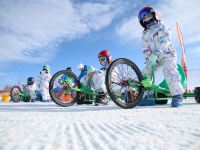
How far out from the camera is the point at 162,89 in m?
4.61

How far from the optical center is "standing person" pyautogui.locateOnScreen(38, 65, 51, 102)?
42.0 feet

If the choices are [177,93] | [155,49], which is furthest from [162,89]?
[155,49]

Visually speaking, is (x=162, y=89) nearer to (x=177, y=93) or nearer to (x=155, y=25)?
(x=177, y=93)

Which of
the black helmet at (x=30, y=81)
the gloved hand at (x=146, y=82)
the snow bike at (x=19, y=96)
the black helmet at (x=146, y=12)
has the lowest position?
the gloved hand at (x=146, y=82)

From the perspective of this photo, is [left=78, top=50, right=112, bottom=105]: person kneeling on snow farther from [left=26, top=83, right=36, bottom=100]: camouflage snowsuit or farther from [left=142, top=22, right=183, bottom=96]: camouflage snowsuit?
[left=26, top=83, right=36, bottom=100]: camouflage snowsuit

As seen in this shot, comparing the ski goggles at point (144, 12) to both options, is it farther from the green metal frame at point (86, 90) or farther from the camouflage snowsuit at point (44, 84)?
the camouflage snowsuit at point (44, 84)

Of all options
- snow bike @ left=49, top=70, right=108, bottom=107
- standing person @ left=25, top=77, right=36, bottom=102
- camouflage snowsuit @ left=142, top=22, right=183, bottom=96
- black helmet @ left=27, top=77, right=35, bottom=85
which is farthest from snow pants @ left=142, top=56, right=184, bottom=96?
black helmet @ left=27, top=77, right=35, bottom=85

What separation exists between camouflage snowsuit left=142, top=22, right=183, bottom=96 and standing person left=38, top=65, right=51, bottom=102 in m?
8.81

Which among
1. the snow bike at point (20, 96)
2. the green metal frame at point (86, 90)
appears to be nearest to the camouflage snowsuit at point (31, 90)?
the snow bike at point (20, 96)

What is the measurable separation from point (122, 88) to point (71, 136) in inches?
107

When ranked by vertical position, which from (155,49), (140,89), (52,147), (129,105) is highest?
(155,49)

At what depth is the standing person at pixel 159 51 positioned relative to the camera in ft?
14.0

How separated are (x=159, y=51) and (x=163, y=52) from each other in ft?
0.40

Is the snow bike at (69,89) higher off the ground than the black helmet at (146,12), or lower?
lower
